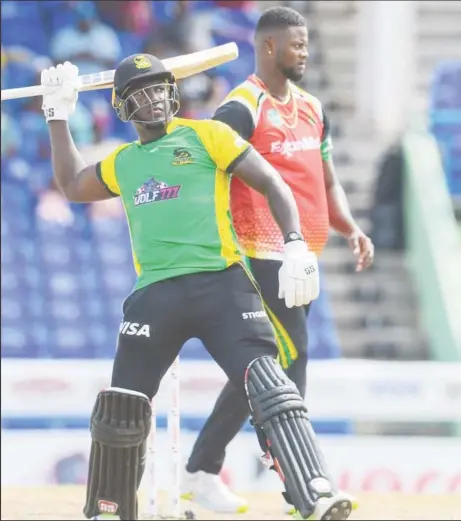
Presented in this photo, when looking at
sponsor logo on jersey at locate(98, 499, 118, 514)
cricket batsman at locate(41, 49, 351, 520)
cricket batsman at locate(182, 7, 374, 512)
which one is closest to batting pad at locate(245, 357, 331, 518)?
cricket batsman at locate(41, 49, 351, 520)

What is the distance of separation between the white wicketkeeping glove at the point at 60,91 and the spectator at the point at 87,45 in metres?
6.58

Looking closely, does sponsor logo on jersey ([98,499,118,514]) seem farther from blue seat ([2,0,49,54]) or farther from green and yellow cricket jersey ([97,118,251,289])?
blue seat ([2,0,49,54])

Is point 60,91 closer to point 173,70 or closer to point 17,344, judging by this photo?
point 173,70

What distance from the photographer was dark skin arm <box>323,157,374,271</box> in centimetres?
600

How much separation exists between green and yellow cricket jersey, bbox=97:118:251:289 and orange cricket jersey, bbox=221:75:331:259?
75 centimetres

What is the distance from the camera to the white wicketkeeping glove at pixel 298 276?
4504mm

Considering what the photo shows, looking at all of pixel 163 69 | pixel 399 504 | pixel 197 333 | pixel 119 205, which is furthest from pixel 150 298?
pixel 119 205

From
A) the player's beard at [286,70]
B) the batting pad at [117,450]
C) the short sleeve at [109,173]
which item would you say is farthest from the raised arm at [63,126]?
the player's beard at [286,70]

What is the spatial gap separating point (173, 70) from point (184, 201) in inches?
31.9

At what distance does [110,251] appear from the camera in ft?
36.7

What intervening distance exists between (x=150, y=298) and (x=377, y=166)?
24.7ft

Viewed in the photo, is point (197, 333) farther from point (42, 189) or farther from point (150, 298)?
point (42, 189)

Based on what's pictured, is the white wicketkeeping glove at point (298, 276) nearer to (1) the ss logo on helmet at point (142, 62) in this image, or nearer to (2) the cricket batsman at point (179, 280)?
(2) the cricket batsman at point (179, 280)

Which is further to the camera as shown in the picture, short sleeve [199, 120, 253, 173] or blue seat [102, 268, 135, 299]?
blue seat [102, 268, 135, 299]
